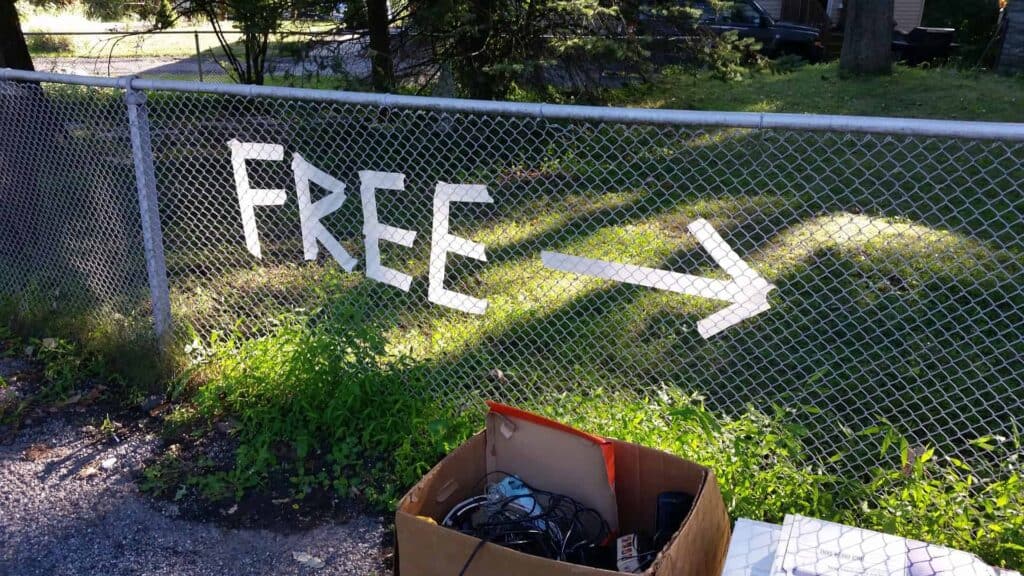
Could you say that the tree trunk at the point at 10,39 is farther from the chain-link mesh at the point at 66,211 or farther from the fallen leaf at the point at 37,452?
the fallen leaf at the point at 37,452

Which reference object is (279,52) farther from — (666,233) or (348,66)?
(666,233)

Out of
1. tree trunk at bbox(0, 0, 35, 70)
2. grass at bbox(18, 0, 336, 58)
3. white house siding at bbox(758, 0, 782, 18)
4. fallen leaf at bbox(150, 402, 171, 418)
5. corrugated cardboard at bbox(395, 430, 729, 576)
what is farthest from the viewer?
white house siding at bbox(758, 0, 782, 18)

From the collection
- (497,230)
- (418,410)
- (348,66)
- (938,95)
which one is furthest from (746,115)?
(938,95)

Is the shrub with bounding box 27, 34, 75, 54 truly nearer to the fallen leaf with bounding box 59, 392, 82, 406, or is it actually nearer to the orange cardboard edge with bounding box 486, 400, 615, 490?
the fallen leaf with bounding box 59, 392, 82, 406

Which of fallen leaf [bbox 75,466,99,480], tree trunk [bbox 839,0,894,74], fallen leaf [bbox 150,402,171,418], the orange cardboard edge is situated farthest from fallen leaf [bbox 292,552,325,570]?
tree trunk [bbox 839,0,894,74]

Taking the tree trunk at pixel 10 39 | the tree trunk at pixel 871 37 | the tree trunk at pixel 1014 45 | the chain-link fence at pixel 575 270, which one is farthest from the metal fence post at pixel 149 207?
the tree trunk at pixel 1014 45

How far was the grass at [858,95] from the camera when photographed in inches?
337

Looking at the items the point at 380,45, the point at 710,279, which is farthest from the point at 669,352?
the point at 380,45

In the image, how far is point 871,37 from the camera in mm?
10617

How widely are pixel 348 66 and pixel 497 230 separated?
10.8 feet

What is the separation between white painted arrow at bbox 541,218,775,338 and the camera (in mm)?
2818

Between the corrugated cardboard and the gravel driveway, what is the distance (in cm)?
61

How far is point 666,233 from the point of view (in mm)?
5773

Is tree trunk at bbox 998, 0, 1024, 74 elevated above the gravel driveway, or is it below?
above
